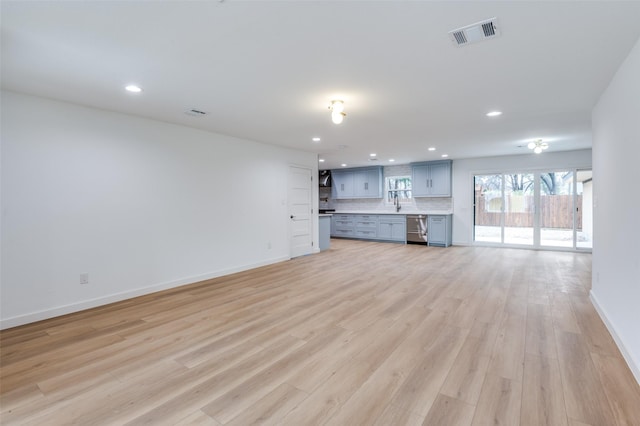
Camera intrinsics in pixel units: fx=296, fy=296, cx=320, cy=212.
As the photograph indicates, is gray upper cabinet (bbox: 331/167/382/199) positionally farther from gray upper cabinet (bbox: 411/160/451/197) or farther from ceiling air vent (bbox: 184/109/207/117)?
ceiling air vent (bbox: 184/109/207/117)

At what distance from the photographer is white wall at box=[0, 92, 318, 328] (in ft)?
10.5

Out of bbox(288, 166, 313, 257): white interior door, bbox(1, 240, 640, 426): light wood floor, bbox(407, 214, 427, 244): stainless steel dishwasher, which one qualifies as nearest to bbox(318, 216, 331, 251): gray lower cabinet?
bbox(288, 166, 313, 257): white interior door

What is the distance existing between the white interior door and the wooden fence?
4762 mm

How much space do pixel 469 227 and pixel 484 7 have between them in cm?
734

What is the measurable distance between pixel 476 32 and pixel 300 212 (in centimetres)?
523

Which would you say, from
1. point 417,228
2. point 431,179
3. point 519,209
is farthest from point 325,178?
point 519,209

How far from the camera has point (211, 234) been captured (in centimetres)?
504

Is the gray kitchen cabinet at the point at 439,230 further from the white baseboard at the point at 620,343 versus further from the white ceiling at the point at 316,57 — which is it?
the white baseboard at the point at 620,343

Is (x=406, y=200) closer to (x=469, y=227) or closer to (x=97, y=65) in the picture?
(x=469, y=227)

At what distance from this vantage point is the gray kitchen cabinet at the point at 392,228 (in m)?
8.74

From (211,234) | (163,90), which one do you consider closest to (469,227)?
(211,234)

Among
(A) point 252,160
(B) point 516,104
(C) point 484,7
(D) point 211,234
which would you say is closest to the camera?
(C) point 484,7

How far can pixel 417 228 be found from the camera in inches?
336

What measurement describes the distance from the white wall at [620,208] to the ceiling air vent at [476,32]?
3.71 feet
